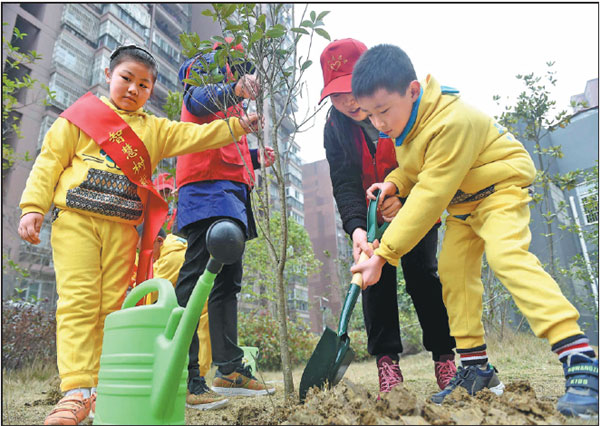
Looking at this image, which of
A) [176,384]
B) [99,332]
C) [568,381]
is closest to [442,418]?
[568,381]

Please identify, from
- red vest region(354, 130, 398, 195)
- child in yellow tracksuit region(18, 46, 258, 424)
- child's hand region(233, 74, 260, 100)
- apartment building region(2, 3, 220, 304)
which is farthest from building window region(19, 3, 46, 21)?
red vest region(354, 130, 398, 195)

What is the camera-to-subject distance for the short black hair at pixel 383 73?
165 centimetres

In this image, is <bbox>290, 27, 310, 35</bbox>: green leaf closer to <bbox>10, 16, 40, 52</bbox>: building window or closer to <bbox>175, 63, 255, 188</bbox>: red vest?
<bbox>175, 63, 255, 188</bbox>: red vest

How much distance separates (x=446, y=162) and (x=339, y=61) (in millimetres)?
939

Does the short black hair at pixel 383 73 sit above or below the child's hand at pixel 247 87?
below

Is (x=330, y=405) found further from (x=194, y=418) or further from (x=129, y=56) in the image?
(x=129, y=56)

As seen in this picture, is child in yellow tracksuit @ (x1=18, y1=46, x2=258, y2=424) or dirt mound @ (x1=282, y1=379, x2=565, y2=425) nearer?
dirt mound @ (x1=282, y1=379, x2=565, y2=425)

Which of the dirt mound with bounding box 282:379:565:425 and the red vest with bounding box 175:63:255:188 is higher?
the red vest with bounding box 175:63:255:188

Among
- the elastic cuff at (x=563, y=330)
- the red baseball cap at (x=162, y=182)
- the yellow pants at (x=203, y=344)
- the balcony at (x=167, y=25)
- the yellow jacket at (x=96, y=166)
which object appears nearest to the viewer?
the elastic cuff at (x=563, y=330)

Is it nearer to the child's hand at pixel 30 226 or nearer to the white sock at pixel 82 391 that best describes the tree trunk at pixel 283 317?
the white sock at pixel 82 391

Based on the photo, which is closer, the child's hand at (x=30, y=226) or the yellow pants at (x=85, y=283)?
the yellow pants at (x=85, y=283)

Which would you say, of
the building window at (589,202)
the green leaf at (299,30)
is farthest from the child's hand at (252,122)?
the building window at (589,202)

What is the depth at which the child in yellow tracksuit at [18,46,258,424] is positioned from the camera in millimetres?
1582

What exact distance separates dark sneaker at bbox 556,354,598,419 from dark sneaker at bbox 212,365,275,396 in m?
1.49
